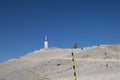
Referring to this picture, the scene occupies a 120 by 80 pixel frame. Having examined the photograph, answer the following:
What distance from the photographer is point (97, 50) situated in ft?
145

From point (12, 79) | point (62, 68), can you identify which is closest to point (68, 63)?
point (62, 68)

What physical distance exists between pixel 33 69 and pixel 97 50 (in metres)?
11.2

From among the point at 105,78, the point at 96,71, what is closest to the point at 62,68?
the point at 96,71

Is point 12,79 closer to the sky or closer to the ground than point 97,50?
closer to the ground

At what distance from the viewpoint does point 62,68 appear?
38.4 meters

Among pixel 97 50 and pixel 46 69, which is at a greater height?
pixel 97 50

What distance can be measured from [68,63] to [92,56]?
4.85 m

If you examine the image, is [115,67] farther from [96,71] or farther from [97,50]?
[97,50]

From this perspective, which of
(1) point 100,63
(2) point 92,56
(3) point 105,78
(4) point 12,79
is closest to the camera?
(3) point 105,78

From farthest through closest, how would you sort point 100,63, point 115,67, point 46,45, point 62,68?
point 46,45 → point 62,68 → point 100,63 → point 115,67

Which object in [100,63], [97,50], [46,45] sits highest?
[46,45]

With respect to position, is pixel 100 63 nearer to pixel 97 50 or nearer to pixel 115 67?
pixel 115 67

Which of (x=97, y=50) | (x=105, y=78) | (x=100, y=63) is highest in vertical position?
(x=97, y=50)

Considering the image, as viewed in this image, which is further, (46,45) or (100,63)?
(46,45)
